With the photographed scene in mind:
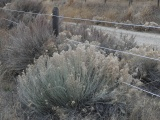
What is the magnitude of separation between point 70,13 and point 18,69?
20377 millimetres

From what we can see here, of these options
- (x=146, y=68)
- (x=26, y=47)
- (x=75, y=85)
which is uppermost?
(x=75, y=85)

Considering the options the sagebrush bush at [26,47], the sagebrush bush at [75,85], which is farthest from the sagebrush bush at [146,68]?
the sagebrush bush at [26,47]

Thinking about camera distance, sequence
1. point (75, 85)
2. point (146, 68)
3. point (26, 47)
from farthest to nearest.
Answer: point (26, 47), point (146, 68), point (75, 85)

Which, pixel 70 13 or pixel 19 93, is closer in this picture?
pixel 19 93

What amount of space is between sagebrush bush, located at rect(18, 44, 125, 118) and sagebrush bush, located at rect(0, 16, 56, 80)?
7.09ft

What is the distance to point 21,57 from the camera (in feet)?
28.4

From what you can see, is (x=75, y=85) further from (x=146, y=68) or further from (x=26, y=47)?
(x=26, y=47)

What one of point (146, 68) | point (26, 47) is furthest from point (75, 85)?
point (26, 47)

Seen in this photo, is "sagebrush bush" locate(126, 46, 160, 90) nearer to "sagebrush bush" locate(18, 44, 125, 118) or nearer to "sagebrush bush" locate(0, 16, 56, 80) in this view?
"sagebrush bush" locate(18, 44, 125, 118)

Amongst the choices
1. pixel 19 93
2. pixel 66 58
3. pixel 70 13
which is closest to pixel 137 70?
pixel 66 58

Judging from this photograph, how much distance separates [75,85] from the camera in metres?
5.70

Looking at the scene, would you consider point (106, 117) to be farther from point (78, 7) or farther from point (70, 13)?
point (78, 7)

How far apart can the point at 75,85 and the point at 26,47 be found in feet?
11.2

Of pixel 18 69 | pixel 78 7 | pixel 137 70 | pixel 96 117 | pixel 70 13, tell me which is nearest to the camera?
pixel 96 117
